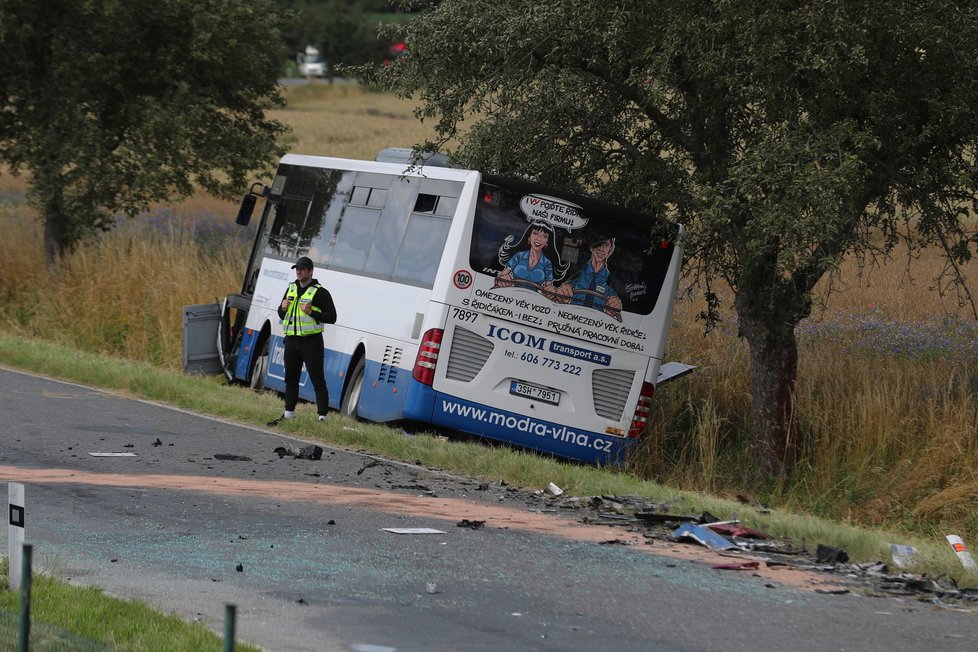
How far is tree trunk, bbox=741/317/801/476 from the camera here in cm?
1552

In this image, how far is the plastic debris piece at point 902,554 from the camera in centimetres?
885

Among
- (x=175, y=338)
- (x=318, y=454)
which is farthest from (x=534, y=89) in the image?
(x=175, y=338)

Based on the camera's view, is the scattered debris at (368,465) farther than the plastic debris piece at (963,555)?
Yes

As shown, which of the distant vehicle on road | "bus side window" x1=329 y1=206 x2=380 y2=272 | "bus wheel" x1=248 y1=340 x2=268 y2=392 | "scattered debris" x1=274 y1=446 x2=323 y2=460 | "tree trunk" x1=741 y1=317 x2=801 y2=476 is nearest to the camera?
"scattered debris" x1=274 y1=446 x2=323 y2=460

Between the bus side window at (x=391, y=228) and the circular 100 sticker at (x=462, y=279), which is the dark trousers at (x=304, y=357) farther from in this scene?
the circular 100 sticker at (x=462, y=279)

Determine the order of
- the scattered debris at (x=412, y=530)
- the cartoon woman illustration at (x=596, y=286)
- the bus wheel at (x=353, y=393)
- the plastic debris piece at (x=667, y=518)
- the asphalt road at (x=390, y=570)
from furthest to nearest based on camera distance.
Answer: the bus wheel at (x=353, y=393) < the cartoon woman illustration at (x=596, y=286) < the plastic debris piece at (x=667, y=518) < the scattered debris at (x=412, y=530) < the asphalt road at (x=390, y=570)

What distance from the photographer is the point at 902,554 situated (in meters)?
9.01

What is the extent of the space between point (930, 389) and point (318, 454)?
6.92 metres

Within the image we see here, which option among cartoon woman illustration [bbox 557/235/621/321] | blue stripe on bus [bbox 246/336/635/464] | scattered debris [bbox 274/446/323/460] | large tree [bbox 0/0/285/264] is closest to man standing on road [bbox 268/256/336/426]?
blue stripe on bus [bbox 246/336/635/464]

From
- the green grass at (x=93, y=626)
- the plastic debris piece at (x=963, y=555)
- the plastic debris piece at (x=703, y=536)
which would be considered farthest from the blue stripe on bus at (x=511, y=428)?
the green grass at (x=93, y=626)

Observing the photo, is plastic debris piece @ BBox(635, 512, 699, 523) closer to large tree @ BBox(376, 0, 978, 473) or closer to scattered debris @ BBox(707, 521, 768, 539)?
scattered debris @ BBox(707, 521, 768, 539)

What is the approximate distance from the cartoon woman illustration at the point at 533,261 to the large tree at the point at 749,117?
77 cm

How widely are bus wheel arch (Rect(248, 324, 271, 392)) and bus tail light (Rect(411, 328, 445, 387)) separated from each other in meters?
5.04

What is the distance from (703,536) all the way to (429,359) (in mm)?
6083
